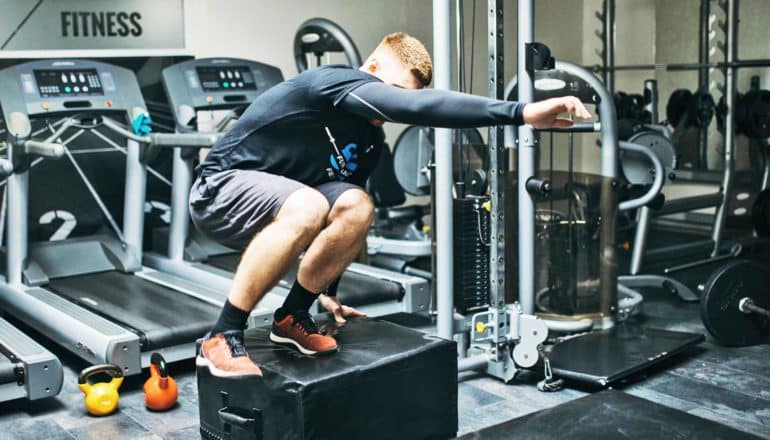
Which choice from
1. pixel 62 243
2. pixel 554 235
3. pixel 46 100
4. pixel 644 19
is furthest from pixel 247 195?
pixel 644 19

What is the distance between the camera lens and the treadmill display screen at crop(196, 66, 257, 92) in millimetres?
5043

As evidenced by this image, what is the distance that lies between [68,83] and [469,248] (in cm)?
220

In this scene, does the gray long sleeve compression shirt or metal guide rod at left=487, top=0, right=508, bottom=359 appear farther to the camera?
metal guide rod at left=487, top=0, right=508, bottom=359

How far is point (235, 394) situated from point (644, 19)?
5404mm

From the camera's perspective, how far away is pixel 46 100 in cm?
459

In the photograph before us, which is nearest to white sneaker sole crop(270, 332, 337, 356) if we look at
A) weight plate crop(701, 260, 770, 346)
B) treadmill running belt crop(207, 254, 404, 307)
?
treadmill running belt crop(207, 254, 404, 307)

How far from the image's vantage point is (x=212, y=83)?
5051 mm

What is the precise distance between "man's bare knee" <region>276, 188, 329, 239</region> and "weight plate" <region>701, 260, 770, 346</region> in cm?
207

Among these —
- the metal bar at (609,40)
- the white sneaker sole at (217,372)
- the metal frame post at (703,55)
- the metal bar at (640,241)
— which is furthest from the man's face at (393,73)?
the metal bar at (609,40)

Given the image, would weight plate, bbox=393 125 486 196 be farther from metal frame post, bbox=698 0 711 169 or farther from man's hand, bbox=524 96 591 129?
man's hand, bbox=524 96 591 129

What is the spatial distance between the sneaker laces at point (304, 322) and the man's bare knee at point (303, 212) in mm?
293

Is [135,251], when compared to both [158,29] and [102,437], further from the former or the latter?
[102,437]

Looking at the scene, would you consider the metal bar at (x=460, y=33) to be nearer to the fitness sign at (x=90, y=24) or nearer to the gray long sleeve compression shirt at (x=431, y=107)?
the gray long sleeve compression shirt at (x=431, y=107)

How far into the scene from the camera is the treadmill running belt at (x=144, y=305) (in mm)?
3898
